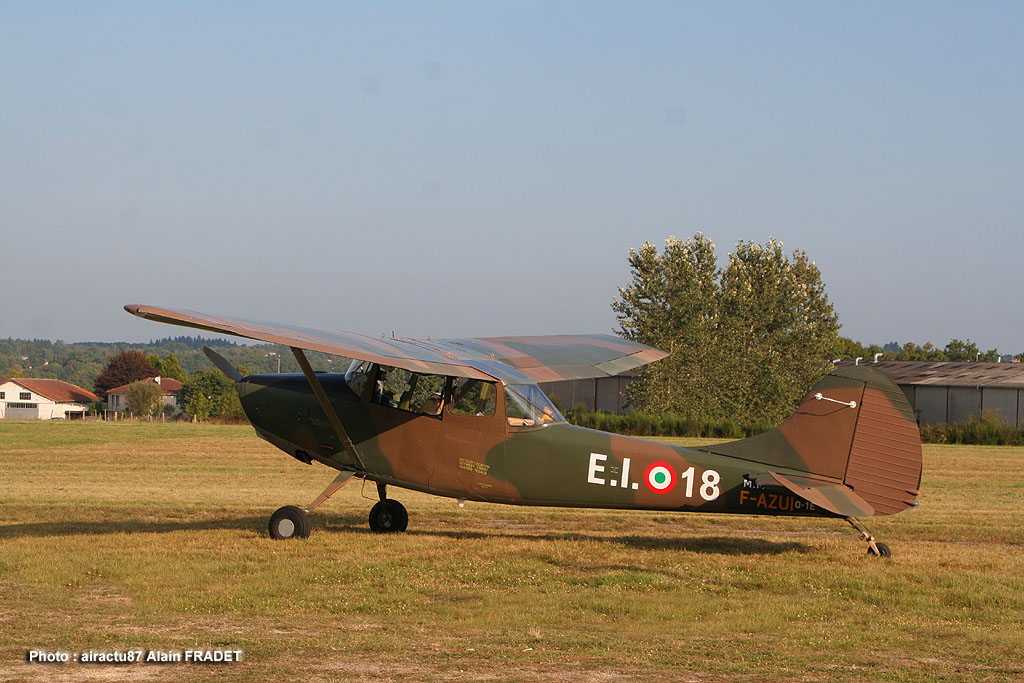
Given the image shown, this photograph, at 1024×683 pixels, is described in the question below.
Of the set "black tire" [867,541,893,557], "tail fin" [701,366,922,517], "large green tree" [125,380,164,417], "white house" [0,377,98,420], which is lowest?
"white house" [0,377,98,420]

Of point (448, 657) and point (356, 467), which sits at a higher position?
point (356, 467)

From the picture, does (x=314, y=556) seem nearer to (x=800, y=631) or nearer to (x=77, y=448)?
(x=800, y=631)

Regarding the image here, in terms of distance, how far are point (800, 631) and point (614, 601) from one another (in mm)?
1607

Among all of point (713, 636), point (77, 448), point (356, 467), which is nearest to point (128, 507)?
point (356, 467)

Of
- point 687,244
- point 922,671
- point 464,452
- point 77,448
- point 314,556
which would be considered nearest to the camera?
point 922,671

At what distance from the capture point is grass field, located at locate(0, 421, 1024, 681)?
6.50m

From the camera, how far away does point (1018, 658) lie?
6.76 metres

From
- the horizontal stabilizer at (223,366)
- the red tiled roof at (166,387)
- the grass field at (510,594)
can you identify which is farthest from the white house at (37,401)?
the horizontal stabilizer at (223,366)

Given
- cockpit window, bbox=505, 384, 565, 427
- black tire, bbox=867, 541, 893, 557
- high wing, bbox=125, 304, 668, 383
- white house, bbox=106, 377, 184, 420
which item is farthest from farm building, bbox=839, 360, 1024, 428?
white house, bbox=106, 377, 184, 420

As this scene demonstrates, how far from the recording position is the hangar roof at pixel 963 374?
179 feet

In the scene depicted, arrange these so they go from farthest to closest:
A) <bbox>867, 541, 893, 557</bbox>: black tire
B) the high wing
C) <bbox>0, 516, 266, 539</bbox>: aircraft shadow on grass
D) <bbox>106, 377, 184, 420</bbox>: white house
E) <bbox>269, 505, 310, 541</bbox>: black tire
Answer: <bbox>106, 377, 184, 420</bbox>: white house → <bbox>0, 516, 266, 539</bbox>: aircraft shadow on grass → <bbox>269, 505, 310, 541</bbox>: black tire → <bbox>867, 541, 893, 557</bbox>: black tire → the high wing

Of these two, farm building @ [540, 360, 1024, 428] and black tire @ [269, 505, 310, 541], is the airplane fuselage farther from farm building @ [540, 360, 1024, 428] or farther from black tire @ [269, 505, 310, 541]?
farm building @ [540, 360, 1024, 428]

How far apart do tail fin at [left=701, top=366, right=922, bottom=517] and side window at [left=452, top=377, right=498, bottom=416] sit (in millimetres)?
2636

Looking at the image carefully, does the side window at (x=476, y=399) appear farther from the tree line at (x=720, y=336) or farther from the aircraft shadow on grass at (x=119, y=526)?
the tree line at (x=720, y=336)
